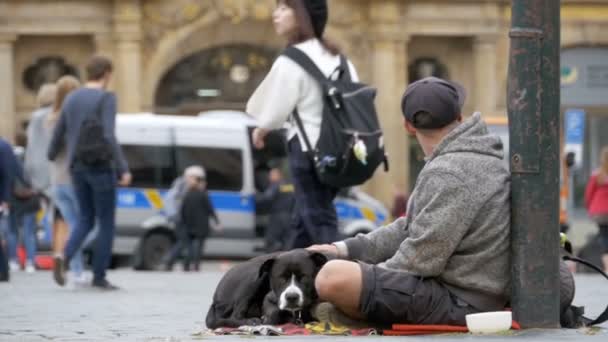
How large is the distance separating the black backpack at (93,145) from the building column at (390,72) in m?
27.9

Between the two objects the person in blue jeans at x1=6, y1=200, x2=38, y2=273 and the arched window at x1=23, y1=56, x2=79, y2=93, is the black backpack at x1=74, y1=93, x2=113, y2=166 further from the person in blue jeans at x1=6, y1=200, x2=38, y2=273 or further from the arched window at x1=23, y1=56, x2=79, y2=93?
the arched window at x1=23, y1=56, x2=79, y2=93

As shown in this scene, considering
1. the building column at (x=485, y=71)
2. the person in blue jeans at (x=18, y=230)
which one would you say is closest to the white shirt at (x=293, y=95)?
the person in blue jeans at (x=18, y=230)

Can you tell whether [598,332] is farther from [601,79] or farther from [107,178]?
[601,79]

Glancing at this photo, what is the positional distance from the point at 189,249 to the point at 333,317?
761 inches

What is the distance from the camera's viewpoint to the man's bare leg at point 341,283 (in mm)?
7211

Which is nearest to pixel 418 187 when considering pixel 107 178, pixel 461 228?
pixel 461 228

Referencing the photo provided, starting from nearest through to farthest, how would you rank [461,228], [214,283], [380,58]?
[461,228] → [214,283] → [380,58]

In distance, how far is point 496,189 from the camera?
23.8 ft

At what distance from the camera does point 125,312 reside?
33.3ft

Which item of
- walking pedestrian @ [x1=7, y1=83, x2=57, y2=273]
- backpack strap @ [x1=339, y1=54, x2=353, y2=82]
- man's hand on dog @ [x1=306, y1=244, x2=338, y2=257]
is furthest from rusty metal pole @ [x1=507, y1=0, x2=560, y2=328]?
walking pedestrian @ [x1=7, y1=83, x2=57, y2=273]

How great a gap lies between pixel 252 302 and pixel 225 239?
21116 millimetres

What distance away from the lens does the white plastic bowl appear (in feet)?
23.3

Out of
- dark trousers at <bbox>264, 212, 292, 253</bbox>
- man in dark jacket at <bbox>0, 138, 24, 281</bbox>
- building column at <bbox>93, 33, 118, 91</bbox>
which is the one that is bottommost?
dark trousers at <bbox>264, 212, 292, 253</bbox>

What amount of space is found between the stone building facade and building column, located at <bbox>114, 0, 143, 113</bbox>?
0.07 ft
